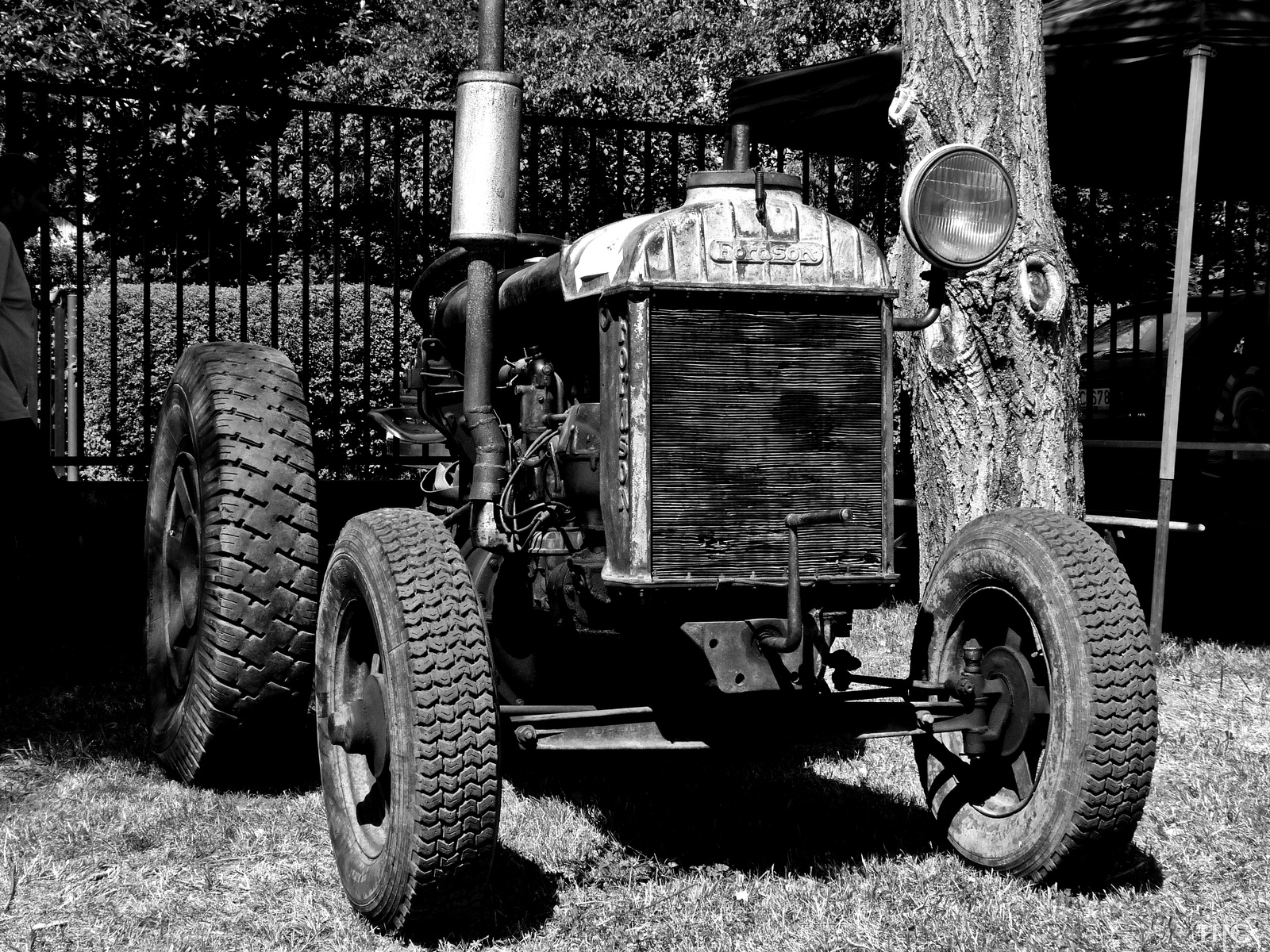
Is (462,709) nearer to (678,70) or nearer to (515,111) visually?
(515,111)

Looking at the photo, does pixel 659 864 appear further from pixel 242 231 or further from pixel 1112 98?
pixel 1112 98

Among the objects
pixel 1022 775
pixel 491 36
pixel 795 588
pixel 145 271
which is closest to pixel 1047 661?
pixel 1022 775

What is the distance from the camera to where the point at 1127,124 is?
29.1ft

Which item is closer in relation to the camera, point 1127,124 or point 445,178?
point 1127,124

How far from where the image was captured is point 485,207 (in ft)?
12.1

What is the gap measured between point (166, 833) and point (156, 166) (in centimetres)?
1421

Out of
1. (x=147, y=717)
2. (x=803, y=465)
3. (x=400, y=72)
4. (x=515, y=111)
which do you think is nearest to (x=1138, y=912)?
(x=803, y=465)

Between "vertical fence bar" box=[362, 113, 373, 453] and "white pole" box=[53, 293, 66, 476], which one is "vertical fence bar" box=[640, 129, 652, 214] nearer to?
"vertical fence bar" box=[362, 113, 373, 453]

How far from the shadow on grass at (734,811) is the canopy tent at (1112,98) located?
3058 millimetres

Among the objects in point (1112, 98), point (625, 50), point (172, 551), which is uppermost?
point (625, 50)

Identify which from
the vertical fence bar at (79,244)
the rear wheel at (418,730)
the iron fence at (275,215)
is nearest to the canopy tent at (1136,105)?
the iron fence at (275,215)

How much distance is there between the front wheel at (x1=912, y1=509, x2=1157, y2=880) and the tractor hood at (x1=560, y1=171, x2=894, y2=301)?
74 cm

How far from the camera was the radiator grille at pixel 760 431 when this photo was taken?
3.25 metres

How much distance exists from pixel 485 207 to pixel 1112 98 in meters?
5.54
